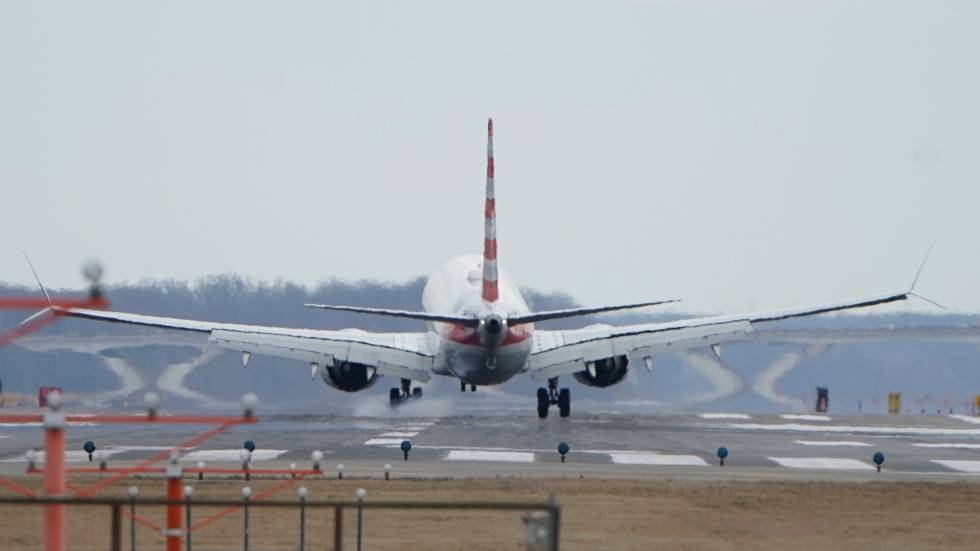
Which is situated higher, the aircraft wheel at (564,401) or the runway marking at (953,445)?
the aircraft wheel at (564,401)

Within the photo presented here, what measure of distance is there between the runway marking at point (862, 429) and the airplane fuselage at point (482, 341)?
11.3 metres

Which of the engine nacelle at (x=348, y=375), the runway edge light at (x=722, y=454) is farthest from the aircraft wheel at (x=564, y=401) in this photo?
the runway edge light at (x=722, y=454)

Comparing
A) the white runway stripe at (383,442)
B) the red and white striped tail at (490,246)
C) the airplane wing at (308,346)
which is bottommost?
the white runway stripe at (383,442)

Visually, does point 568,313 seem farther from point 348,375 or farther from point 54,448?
→ point 54,448

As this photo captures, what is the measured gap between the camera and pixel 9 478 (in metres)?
38.1

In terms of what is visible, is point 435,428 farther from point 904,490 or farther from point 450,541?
point 450,541

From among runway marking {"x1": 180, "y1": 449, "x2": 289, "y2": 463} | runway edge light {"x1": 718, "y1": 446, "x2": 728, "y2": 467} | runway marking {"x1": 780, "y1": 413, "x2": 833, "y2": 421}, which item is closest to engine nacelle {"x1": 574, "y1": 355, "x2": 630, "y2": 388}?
runway marking {"x1": 780, "y1": 413, "x2": 833, "y2": 421}

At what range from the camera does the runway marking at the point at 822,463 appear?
45719 millimetres

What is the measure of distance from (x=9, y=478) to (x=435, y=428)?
90.2ft

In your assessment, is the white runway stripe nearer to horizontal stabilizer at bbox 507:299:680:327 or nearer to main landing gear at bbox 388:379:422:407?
horizontal stabilizer at bbox 507:299:680:327

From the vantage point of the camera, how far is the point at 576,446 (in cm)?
5256

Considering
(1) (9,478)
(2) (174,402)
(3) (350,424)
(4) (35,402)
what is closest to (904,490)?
(1) (9,478)

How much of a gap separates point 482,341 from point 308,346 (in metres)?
9.51

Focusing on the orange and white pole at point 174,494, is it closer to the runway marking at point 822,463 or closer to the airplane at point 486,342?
the runway marking at point 822,463
